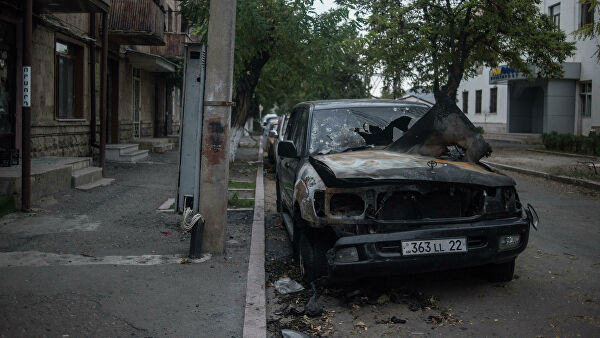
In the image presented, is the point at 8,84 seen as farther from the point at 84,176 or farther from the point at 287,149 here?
the point at 287,149

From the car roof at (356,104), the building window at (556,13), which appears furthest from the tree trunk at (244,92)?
the building window at (556,13)

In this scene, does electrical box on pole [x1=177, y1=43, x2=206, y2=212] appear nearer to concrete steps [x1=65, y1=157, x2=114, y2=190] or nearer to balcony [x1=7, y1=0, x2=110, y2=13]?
concrete steps [x1=65, y1=157, x2=114, y2=190]

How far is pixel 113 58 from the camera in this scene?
18547mm

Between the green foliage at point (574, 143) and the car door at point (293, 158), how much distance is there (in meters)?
15.9

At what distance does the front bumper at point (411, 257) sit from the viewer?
4293 millimetres

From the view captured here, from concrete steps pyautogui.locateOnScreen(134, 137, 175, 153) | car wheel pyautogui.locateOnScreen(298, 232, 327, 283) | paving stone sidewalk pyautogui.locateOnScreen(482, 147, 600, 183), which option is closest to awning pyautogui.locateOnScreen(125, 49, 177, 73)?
concrete steps pyautogui.locateOnScreen(134, 137, 175, 153)

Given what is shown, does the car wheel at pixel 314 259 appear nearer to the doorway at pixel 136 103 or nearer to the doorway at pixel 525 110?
the doorway at pixel 136 103

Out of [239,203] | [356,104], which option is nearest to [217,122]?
[356,104]

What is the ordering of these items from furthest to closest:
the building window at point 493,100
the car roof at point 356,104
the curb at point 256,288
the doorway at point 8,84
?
1. the building window at point 493,100
2. the doorway at point 8,84
3. the car roof at point 356,104
4. the curb at point 256,288

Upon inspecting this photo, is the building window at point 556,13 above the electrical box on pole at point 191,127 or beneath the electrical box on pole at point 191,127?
above

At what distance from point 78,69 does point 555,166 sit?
Answer: 1395 cm

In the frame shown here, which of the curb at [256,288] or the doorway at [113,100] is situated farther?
the doorway at [113,100]

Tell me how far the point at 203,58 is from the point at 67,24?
9.28m

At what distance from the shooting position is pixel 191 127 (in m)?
6.13
